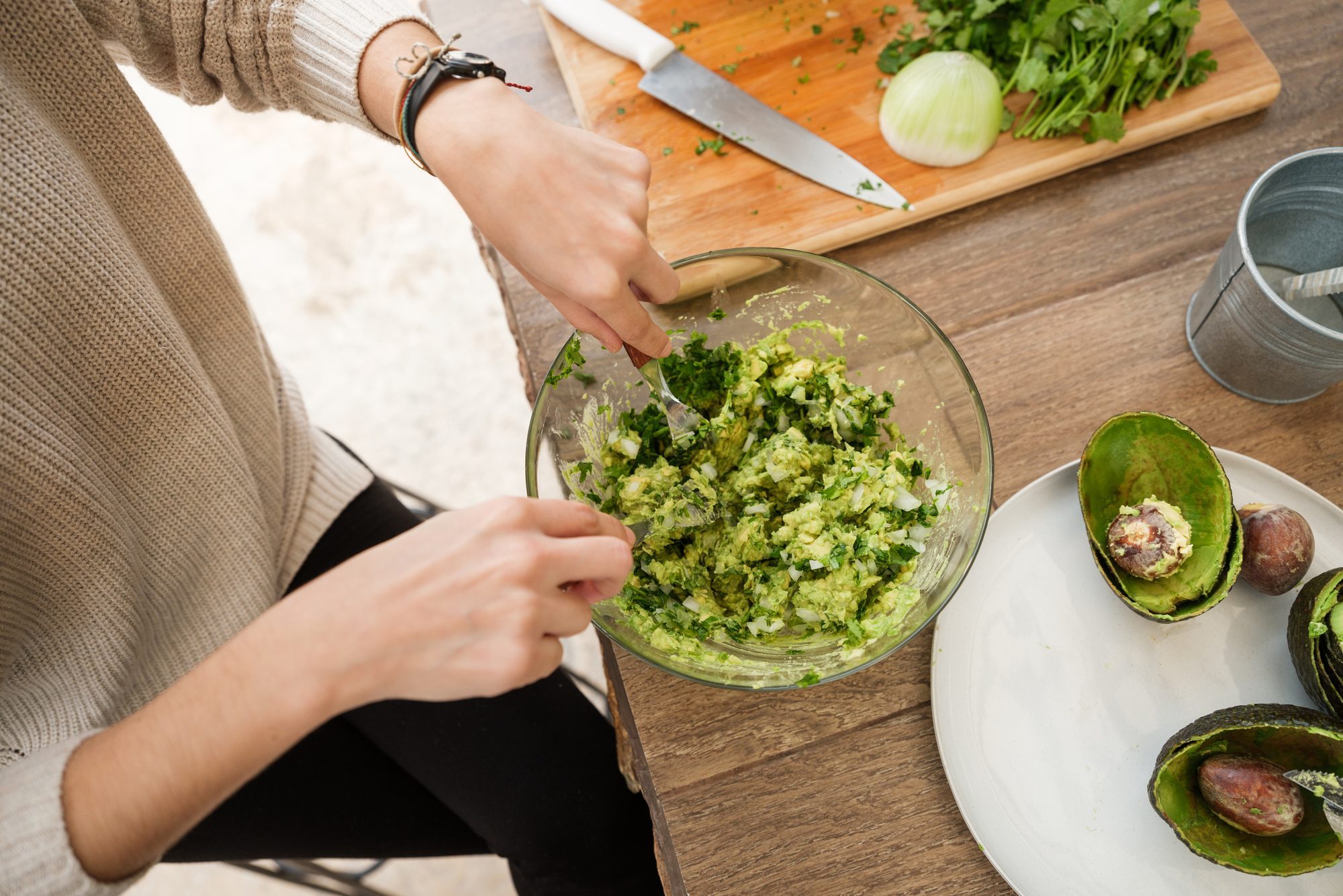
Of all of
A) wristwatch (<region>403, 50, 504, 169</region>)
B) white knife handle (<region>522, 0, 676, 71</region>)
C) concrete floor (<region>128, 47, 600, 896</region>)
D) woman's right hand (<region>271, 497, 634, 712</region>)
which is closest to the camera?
woman's right hand (<region>271, 497, 634, 712</region>)

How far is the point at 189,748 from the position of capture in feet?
2.58

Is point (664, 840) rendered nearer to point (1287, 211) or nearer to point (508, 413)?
point (1287, 211)

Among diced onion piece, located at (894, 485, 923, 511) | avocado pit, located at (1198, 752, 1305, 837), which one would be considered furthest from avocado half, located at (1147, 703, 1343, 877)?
diced onion piece, located at (894, 485, 923, 511)

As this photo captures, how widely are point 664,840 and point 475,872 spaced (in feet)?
4.50

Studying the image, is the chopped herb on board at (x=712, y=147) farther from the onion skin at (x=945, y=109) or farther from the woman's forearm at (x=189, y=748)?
the woman's forearm at (x=189, y=748)

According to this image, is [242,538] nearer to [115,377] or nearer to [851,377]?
[115,377]

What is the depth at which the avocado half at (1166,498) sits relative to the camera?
981 millimetres

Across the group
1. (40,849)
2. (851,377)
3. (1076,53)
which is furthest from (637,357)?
(1076,53)

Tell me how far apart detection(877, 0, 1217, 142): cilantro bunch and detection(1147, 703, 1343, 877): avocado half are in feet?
2.91

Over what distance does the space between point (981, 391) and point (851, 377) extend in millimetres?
223

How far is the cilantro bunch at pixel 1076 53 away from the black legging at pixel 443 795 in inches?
49.3

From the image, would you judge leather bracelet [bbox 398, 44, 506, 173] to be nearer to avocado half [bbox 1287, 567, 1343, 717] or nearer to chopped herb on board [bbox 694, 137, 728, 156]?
chopped herb on board [bbox 694, 137, 728, 156]

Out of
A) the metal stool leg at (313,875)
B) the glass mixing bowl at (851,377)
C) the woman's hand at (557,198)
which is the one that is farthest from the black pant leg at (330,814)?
the woman's hand at (557,198)

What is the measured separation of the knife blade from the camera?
84cm
